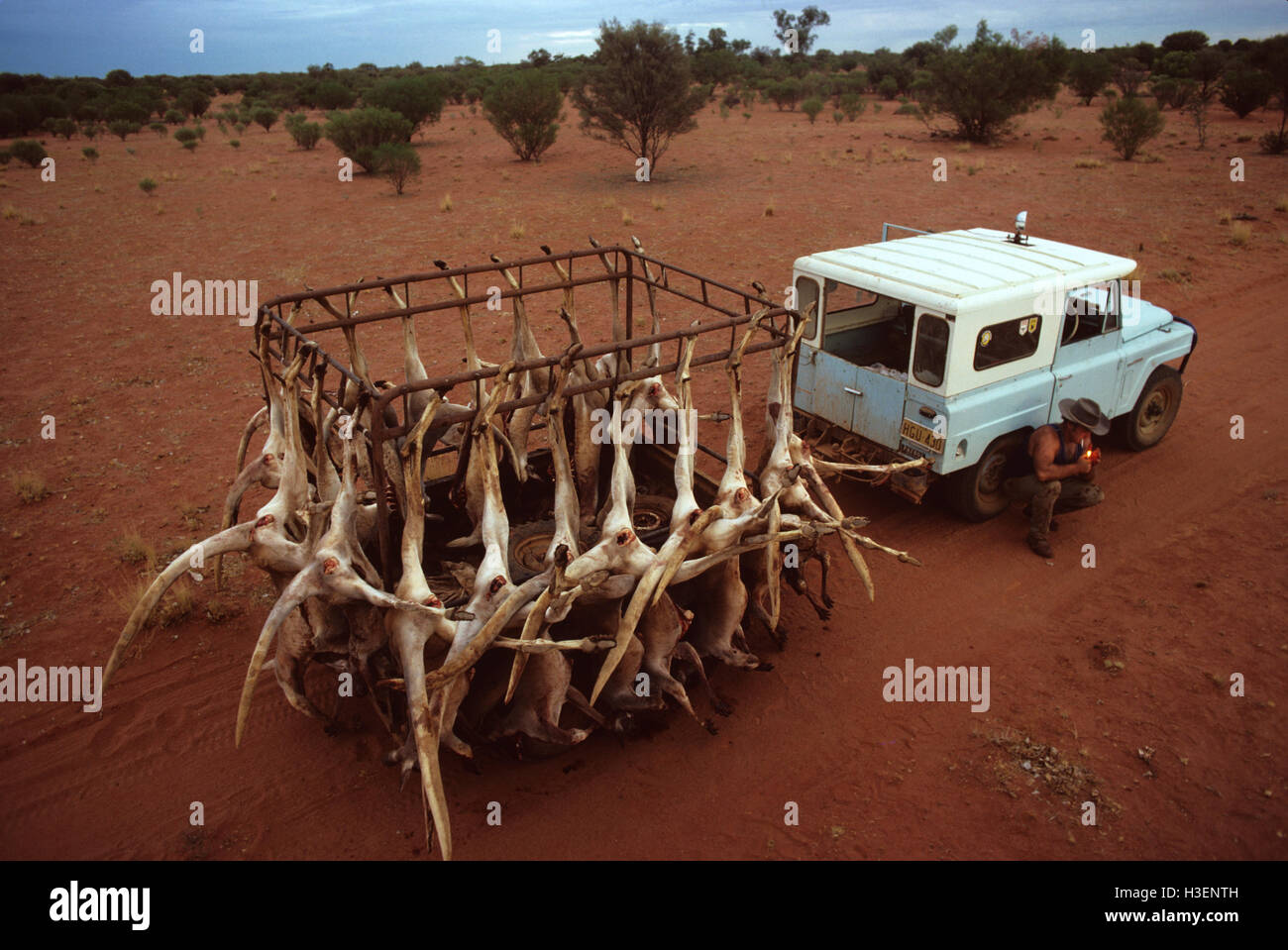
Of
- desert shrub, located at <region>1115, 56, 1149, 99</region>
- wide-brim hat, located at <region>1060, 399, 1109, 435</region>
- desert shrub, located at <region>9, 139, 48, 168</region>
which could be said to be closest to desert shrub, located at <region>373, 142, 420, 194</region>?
desert shrub, located at <region>9, 139, 48, 168</region>

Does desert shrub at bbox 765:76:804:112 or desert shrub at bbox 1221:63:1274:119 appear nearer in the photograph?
desert shrub at bbox 1221:63:1274:119

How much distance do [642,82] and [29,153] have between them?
65.7 feet

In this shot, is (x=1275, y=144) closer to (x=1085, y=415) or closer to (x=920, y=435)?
(x=1085, y=415)

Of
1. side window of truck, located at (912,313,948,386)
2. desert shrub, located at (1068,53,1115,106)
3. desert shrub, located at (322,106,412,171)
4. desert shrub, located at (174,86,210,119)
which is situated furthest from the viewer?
desert shrub, located at (174,86,210,119)

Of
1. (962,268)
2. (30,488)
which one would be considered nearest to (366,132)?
(30,488)

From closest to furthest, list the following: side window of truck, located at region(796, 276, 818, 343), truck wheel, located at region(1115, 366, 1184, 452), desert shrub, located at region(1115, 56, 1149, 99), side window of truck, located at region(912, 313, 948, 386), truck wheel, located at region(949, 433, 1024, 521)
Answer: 1. side window of truck, located at region(912, 313, 948, 386)
2. truck wheel, located at region(949, 433, 1024, 521)
3. side window of truck, located at region(796, 276, 818, 343)
4. truck wheel, located at region(1115, 366, 1184, 452)
5. desert shrub, located at region(1115, 56, 1149, 99)

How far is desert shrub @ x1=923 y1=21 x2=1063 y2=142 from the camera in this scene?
28.4 metres

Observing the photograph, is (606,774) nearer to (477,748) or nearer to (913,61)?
(477,748)

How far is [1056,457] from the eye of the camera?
7219 millimetres

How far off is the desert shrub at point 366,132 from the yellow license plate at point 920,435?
22252 mm

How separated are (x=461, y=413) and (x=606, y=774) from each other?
7.93 feet

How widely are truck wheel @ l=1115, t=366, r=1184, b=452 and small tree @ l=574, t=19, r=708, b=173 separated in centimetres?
1716

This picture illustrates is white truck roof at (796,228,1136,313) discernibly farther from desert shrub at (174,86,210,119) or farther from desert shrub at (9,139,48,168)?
desert shrub at (174,86,210,119)

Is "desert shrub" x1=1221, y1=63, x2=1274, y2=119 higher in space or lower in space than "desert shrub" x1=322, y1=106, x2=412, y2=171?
higher
